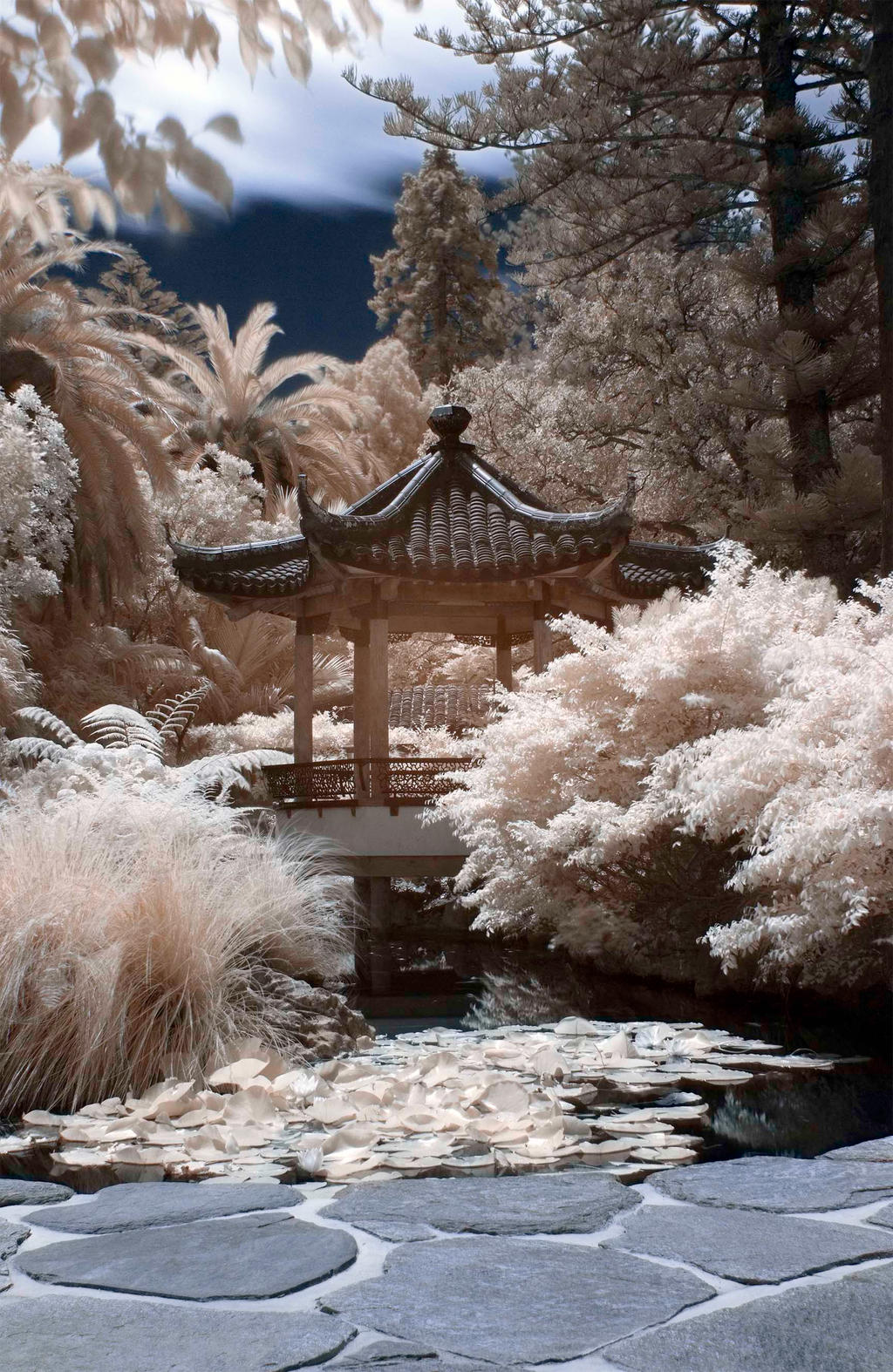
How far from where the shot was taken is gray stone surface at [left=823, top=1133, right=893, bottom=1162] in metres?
3.53

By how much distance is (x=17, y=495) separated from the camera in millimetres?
12930

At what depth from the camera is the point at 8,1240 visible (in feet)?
9.29

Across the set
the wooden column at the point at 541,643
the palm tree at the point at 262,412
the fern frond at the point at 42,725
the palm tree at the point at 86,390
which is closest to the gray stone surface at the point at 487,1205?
the fern frond at the point at 42,725

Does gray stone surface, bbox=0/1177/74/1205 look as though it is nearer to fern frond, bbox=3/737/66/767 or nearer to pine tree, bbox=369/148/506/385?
fern frond, bbox=3/737/66/767

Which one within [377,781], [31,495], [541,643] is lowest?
[377,781]

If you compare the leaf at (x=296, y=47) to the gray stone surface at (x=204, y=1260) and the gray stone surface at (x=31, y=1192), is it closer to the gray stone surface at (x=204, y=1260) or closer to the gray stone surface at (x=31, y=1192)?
the gray stone surface at (x=204, y=1260)

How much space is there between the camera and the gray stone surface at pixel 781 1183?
3115 millimetres

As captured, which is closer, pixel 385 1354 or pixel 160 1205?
pixel 385 1354

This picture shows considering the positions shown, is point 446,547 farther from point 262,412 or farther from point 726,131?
point 262,412

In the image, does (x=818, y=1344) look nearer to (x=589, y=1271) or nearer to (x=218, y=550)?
(x=589, y=1271)

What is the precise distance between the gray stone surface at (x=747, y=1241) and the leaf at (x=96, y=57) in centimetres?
280

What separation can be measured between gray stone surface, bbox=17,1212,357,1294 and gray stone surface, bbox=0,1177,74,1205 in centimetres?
47

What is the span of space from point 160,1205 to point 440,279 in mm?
30952

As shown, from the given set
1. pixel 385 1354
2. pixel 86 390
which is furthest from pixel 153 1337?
pixel 86 390
